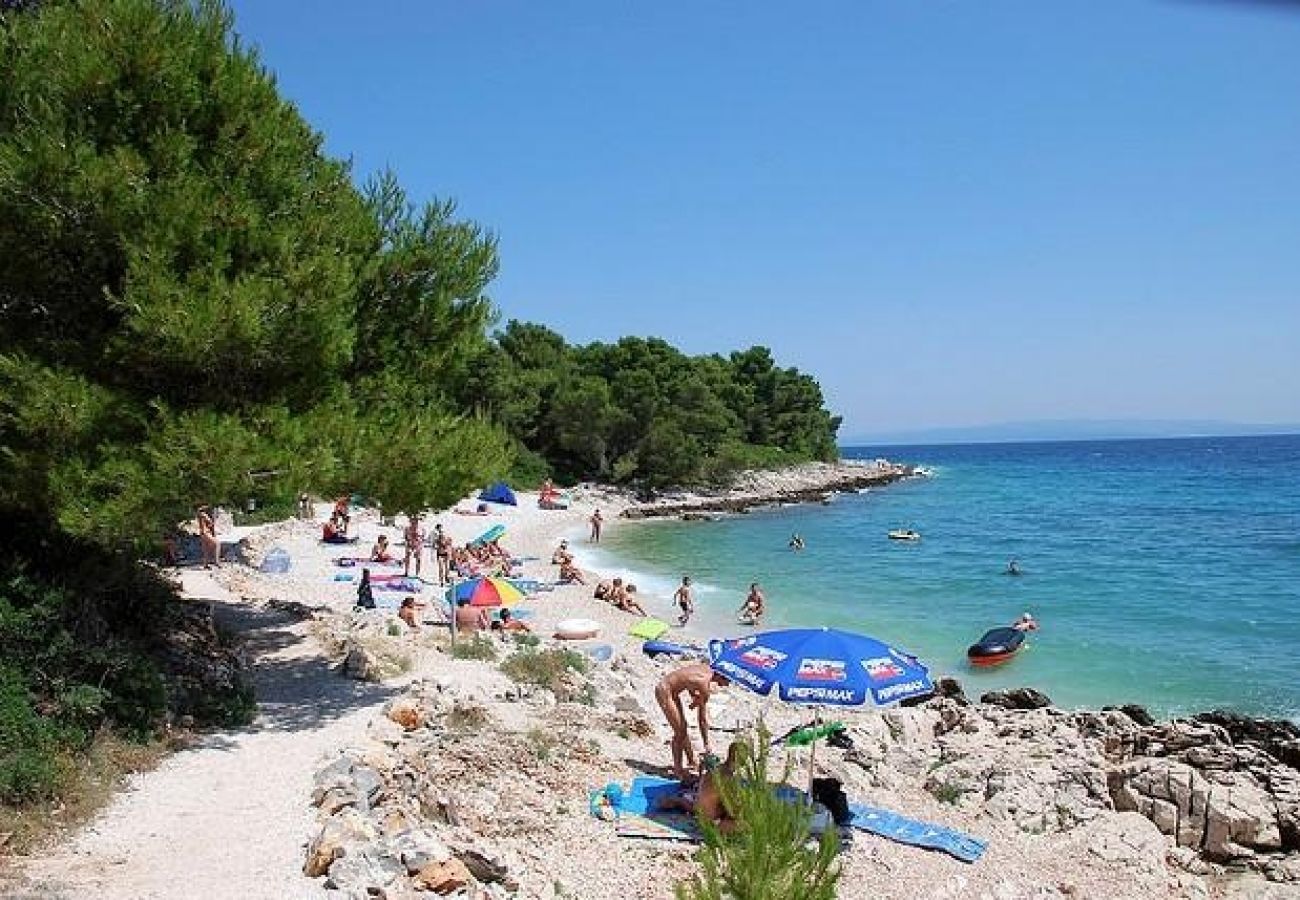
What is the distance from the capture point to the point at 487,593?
1806 cm

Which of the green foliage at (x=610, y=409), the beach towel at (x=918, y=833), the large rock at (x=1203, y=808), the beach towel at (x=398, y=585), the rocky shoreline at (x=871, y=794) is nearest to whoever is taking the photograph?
the rocky shoreline at (x=871, y=794)

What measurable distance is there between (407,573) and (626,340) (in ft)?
161

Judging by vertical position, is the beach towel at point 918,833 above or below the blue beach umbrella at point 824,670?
below

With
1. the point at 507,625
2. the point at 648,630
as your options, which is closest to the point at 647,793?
the point at 648,630

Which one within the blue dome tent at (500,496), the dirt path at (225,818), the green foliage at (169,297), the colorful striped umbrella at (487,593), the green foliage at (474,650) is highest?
the green foliage at (169,297)

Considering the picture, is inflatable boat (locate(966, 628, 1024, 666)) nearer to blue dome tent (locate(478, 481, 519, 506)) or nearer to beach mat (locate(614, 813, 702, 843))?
beach mat (locate(614, 813, 702, 843))

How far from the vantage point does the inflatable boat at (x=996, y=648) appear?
22.0 metres

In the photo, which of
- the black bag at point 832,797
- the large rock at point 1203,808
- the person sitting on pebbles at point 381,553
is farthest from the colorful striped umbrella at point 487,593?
the large rock at point 1203,808

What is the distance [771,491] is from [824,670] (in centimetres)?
6357

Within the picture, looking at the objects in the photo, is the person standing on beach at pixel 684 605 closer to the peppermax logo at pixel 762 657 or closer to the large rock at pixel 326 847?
the peppermax logo at pixel 762 657

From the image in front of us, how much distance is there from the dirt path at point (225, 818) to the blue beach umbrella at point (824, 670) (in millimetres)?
4333

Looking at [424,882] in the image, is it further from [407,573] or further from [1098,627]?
[1098,627]

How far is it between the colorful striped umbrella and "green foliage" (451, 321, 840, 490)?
3930cm

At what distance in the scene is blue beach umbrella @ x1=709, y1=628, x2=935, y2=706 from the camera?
8.95 metres
